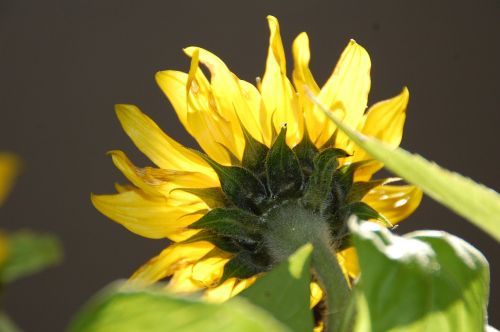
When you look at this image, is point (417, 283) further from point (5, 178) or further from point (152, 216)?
point (152, 216)

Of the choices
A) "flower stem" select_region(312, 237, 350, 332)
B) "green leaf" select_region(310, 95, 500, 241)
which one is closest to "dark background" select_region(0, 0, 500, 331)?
"flower stem" select_region(312, 237, 350, 332)

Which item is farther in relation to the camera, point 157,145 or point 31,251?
point 157,145

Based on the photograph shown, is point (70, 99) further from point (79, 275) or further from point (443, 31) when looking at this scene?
point (443, 31)

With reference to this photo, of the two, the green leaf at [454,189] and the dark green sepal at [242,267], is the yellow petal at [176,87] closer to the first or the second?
the dark green sepal at [242,267]

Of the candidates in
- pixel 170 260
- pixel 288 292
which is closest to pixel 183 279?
pixel 170 260

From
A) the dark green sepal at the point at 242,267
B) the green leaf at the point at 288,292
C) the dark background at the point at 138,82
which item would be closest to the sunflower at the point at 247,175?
the dark green sepal at the point at 242,267

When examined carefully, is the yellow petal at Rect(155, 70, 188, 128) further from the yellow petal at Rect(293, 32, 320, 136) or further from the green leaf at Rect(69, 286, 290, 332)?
the green leaf at Rect(69, 286, 290, 332)

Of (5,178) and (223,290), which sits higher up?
(5,178)
